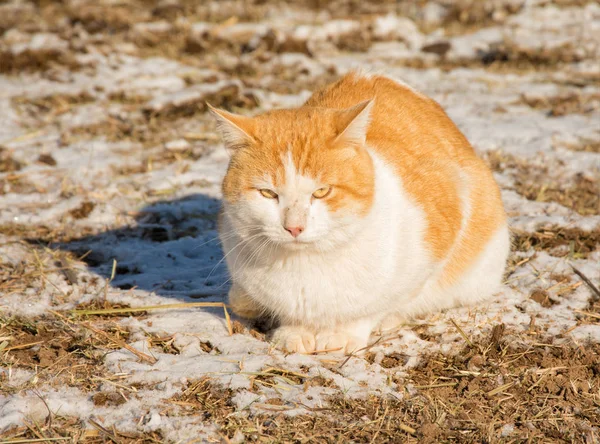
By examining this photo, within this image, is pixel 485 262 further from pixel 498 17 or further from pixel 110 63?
pixel 498 17

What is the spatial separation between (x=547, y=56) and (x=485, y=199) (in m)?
4.40

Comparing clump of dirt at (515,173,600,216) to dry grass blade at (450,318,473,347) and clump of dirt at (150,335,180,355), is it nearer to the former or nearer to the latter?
dry grass blade at (450,318,473,347)

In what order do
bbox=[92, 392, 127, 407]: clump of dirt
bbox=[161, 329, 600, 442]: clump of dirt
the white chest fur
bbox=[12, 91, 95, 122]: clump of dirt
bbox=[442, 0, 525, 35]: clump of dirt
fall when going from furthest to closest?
bbox=[442, 0, 525, 35]: clump of dirt → bbox=[12, 91, 95, 122]: clump of dirt → the white chest fur → bbox=[92, 392, 127, 407]: clump of dirt → bbox=[161, 329, 600, 442]: clump of dirt

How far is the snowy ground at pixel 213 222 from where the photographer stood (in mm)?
2867

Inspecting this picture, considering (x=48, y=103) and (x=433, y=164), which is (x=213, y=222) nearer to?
(x=433, y=164)

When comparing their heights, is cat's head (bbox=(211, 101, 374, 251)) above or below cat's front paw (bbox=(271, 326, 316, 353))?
above

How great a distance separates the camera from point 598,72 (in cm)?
721

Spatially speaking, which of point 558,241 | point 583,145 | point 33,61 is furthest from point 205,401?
point 33,61

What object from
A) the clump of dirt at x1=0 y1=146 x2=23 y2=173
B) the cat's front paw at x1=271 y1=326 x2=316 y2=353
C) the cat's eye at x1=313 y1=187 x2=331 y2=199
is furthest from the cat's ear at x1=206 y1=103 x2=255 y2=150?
the clump of dirt at x1=0 y1=146 x2=23 y2=173

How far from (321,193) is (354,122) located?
36 cm

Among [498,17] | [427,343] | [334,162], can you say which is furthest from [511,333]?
[498,17]

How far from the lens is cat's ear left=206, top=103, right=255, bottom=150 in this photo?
10.1ft

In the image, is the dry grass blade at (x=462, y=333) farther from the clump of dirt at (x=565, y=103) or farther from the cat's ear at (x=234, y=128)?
the clump of dirt at (x=565, y=103)

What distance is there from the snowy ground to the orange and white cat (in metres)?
0.17
